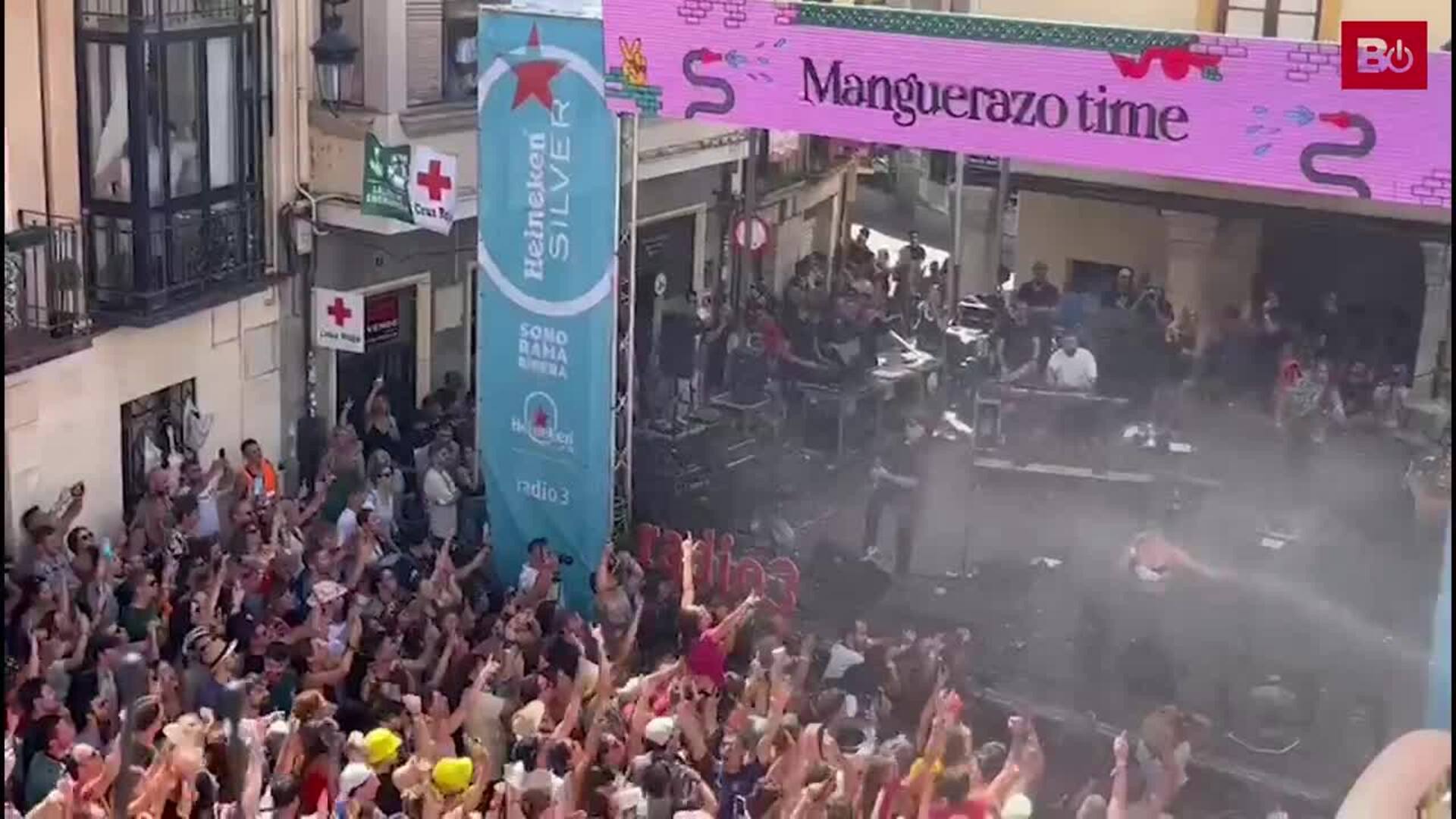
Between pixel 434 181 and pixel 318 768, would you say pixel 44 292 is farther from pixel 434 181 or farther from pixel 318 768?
pixel 318 768

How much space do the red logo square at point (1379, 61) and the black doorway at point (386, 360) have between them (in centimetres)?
812

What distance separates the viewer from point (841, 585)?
1352 centimetres

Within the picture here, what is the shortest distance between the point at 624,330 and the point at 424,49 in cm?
388

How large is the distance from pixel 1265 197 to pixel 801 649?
9.32 m

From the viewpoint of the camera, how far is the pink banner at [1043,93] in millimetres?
9766

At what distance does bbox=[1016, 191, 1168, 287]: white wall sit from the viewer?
19000mm

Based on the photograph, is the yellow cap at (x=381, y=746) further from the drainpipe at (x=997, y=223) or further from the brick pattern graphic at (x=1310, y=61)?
the drainpipe at (x=997, y=223)

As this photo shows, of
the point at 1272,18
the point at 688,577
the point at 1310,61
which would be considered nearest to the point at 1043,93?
the point at 1310,61

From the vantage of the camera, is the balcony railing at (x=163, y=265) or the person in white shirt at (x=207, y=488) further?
the balcony railing at (x=163, y=265)

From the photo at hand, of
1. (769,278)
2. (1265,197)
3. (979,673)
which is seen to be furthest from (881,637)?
(769,278)

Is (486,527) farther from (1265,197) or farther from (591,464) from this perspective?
(1265,197)

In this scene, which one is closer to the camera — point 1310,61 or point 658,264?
point 1310,61

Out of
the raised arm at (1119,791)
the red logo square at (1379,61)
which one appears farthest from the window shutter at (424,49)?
the raised arm at (1119,791)

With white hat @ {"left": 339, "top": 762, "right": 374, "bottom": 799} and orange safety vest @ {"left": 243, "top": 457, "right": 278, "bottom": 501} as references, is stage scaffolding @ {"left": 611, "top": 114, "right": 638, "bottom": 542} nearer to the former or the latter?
orange safety vest @ {"left": 243, "top": 457, "right": 278, "bottom": 501}
